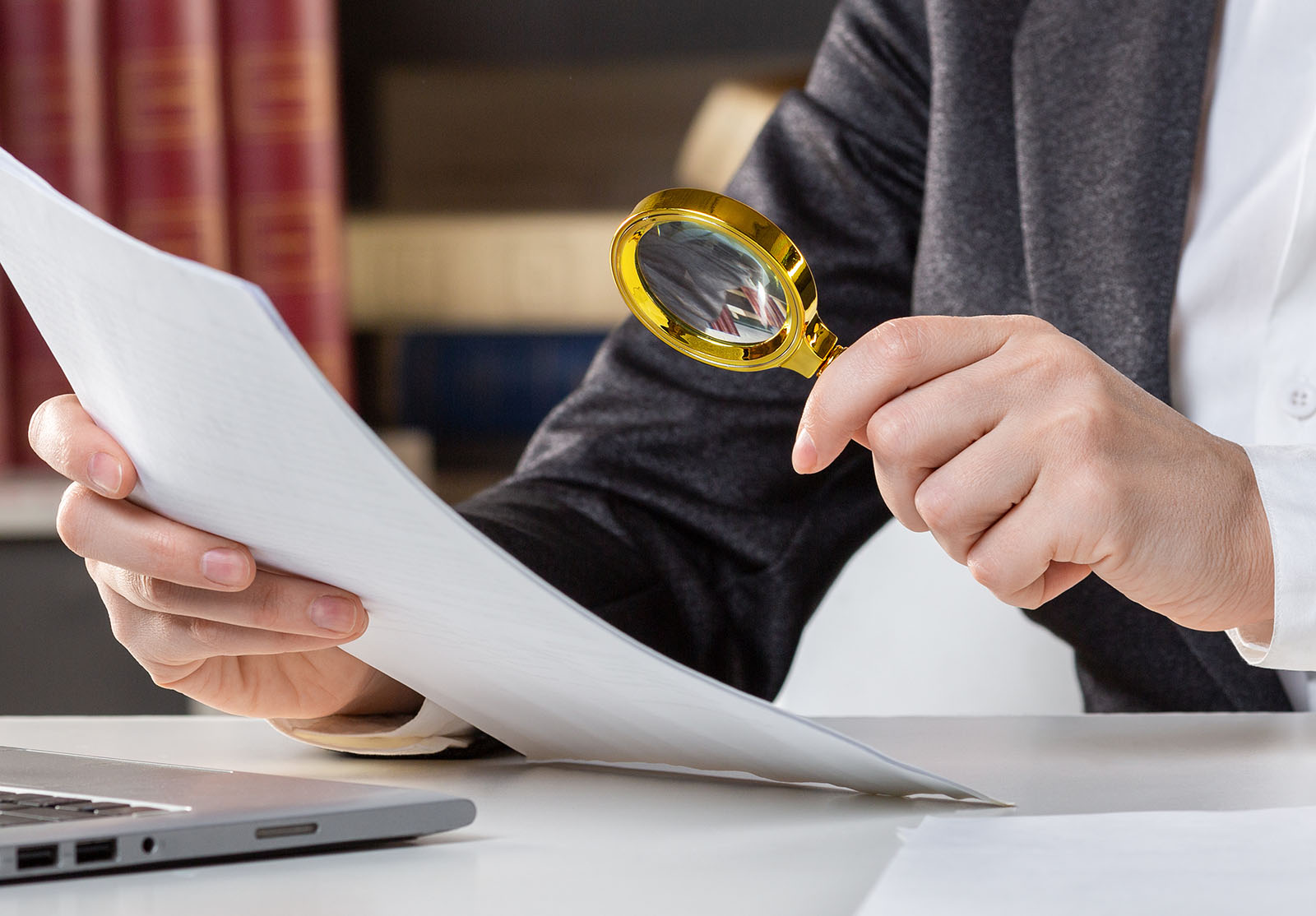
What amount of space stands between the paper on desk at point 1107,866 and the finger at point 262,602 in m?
0.22

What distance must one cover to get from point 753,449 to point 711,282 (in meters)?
0.39

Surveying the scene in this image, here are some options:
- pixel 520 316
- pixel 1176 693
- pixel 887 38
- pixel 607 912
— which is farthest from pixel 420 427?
pixel 607 912

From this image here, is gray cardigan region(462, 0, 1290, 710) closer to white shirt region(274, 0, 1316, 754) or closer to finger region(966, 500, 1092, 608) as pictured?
white shirt region(274, 0, 1316, 754)

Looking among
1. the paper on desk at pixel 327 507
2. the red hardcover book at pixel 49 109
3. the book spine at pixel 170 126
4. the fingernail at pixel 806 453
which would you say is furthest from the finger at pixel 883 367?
the red hardcover book at pixel 49 109

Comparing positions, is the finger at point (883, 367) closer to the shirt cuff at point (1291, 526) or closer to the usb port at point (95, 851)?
the shirt cuff at point (1291, 526)

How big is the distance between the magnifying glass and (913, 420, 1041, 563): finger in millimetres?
67

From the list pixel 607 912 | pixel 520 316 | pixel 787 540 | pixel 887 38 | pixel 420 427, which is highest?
pixel 887 38

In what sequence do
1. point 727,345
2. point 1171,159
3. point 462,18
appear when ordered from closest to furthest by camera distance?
point 727,345 < point 1171,159 < point 462,18

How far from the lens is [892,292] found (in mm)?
996

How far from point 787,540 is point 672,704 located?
1.63 ft

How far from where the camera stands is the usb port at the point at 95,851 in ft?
1.24

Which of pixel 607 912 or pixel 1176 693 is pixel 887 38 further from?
pixel 607 912

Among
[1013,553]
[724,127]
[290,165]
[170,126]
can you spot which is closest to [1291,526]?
[1013,553]

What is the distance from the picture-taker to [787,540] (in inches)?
36.9
